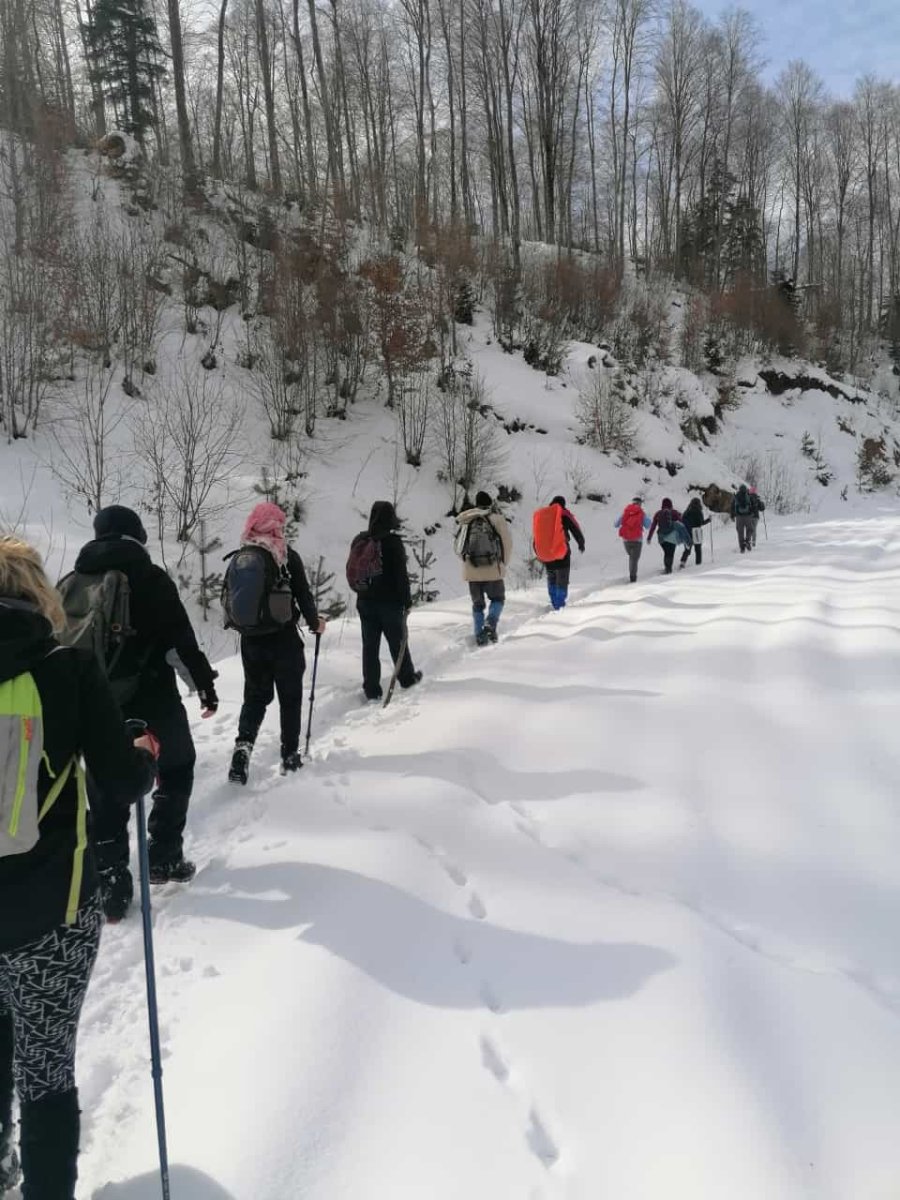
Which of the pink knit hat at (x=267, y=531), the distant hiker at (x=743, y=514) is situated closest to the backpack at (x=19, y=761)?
the pink knit hat at (x=267, y=531)

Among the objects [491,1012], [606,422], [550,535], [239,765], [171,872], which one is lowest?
[491,1012]

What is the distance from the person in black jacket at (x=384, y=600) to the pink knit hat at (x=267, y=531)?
1501mm

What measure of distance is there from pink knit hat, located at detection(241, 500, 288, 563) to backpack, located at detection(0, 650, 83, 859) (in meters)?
3.15

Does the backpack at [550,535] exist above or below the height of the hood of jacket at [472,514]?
below

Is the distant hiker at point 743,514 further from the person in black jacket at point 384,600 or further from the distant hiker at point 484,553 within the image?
the person in black jacket at point 384,600

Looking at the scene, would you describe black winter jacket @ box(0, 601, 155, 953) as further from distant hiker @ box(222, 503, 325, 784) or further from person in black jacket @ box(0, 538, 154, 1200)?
distant hiker @ box(222, 503, 325, 784)

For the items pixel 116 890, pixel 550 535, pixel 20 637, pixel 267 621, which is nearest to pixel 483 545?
pixel 550 535

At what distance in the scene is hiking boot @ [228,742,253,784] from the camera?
190 inches

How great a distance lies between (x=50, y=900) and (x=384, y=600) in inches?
191

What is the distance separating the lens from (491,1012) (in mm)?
2600

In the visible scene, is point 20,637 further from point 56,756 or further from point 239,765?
point 239,765

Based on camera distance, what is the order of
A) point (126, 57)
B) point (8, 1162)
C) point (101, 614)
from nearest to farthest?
point (8, 1162) < point (101, 614) < point (126, 57)

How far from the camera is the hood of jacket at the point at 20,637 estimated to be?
1.63 meters

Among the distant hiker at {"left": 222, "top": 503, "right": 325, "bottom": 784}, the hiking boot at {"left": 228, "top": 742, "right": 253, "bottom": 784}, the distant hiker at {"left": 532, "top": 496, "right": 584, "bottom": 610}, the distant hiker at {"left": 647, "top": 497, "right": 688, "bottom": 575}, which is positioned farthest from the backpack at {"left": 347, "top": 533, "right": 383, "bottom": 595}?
the distant hiker at {"left": 647, "top": 497, "right": 688, "bottom": 575}
